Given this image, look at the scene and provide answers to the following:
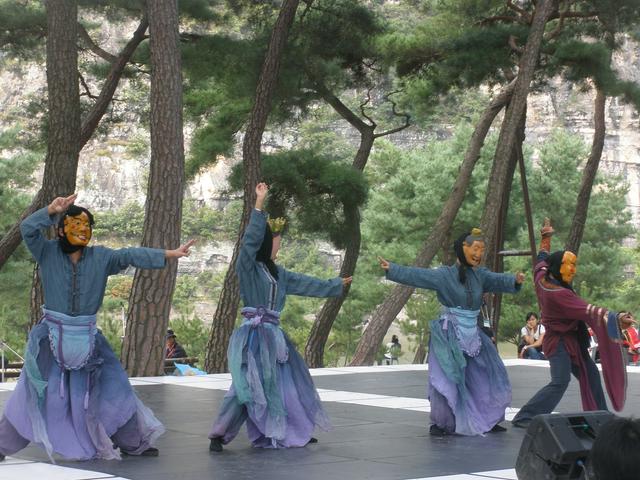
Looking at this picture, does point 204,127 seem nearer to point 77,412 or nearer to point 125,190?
point 77,412

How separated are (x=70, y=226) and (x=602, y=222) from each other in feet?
101

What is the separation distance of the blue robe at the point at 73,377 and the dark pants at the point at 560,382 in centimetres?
243

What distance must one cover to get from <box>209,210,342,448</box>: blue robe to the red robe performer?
1383 millimetres

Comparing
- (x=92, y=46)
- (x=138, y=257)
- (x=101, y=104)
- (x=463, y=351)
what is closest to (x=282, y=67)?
(x=101, y=104)

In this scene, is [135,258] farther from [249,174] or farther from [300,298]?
[300,298]

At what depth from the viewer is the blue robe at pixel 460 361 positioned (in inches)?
271

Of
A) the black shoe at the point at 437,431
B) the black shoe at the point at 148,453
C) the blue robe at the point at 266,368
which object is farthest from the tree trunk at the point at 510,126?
the black shoe at the point at 148,453

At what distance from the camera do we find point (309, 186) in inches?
698

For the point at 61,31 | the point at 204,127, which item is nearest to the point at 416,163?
the point at 204,127

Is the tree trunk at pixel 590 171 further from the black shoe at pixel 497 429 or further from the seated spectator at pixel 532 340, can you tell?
the black shoe at pixel 497 429

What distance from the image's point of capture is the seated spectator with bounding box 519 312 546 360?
14.9 metres

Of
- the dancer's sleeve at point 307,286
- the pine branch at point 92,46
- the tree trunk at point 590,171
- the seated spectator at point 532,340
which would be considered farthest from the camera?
the tree trunk at point 590,171

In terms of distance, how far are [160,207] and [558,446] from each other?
8717 millimetres

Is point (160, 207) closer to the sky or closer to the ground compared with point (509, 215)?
closer to the sky
